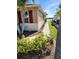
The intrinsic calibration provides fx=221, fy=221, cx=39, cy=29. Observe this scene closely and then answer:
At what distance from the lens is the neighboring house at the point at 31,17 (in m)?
1.91

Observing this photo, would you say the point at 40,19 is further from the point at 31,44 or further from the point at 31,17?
the point at 31,44

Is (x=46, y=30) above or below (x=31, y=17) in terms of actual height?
below

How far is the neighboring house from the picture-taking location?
6.26ft

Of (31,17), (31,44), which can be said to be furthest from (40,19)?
(31,44)

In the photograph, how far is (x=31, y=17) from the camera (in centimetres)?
193

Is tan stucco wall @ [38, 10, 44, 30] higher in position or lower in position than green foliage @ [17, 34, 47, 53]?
higher

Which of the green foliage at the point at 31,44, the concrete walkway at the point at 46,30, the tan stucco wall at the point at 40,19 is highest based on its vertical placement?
the tan stucco wall at the point at 40,19

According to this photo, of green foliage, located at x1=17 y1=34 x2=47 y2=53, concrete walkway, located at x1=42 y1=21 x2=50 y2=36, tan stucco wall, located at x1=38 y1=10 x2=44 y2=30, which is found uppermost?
tan stucco wall, located at x1=38 y1=10 x2=44 y2=30

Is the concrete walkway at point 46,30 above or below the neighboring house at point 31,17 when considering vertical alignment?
below

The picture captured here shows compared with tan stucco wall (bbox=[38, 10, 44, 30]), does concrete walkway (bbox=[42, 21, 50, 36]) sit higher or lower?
lower

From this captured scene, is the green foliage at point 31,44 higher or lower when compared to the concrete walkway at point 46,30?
lower
